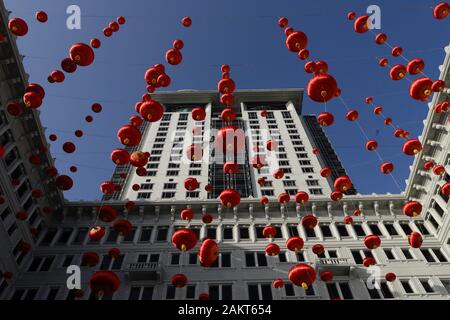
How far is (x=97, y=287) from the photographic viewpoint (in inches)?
403

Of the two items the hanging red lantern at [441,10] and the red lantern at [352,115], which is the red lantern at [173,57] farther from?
the hanging red lantern at [441,10]

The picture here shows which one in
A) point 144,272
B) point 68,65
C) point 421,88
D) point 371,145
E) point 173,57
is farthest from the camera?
point 144,272

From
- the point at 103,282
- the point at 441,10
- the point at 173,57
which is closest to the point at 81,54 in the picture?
the point at 173,57

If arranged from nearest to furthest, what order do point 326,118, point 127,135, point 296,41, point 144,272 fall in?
1. point 127,135
2. point 296,41
3. point 326,118
4. point 144,272

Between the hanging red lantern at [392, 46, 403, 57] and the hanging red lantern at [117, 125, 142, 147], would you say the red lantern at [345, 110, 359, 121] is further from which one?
the hanging red lantern at [117, 125, 142, 147]

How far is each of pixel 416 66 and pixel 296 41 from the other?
464 centimetres

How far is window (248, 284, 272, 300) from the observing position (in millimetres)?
24219

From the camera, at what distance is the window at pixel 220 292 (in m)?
24.3

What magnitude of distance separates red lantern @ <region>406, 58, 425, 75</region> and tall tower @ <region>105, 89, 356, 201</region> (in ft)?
71.4

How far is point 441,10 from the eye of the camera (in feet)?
42.5

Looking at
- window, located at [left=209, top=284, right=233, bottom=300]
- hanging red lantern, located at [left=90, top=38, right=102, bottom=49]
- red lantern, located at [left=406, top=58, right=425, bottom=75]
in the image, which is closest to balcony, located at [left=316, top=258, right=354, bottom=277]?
window, located at [left=209, top=284, right=233, bottom=300]

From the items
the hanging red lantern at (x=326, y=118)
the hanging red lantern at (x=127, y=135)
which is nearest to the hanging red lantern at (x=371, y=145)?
the hanging red lantern at (x=326, y=118)

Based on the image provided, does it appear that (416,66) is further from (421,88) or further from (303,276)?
(303,276)
